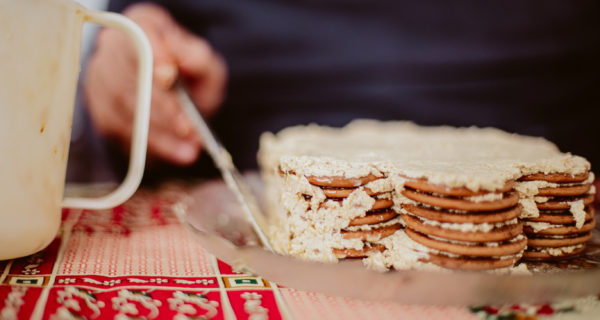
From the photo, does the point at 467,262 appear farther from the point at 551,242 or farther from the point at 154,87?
the point at 154,87

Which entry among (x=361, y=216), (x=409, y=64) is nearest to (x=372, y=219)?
(x=361, y=216)

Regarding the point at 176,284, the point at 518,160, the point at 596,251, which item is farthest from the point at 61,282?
the point at 596,251

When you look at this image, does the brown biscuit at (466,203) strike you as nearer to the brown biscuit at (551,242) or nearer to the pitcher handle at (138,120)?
the brown biscuit at (551,242)

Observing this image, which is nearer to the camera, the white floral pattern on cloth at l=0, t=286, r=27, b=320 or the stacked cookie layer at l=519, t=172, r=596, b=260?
the white floral pattern on cloth at l=0, t=286, r=27, b=320

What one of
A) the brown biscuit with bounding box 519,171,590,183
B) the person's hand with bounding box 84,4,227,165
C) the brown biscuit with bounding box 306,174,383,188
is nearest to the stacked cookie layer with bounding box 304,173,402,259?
the brown biscuit with bounding box 306,174,383,188

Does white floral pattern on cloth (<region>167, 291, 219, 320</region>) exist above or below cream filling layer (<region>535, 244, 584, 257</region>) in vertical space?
below

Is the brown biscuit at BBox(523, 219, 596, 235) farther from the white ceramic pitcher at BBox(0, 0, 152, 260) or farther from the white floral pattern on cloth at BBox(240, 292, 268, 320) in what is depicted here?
the white ceramic pitcher at BBox(0, 0, 152, 260)

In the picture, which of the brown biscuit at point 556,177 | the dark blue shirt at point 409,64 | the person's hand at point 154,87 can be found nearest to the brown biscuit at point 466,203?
the brown biscuit at point 556,177
